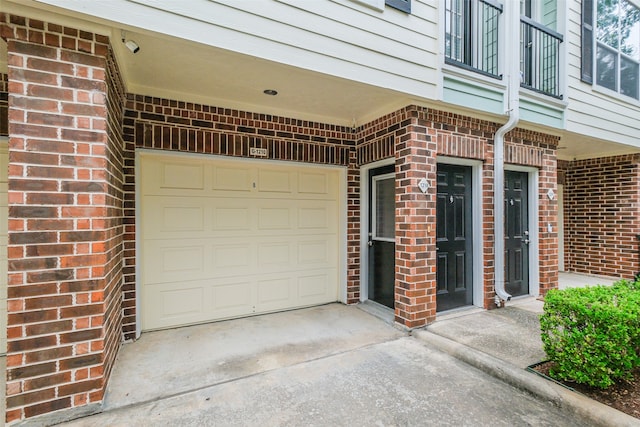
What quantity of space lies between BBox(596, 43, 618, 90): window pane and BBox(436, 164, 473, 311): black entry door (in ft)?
10.1

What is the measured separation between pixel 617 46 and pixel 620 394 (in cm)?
583

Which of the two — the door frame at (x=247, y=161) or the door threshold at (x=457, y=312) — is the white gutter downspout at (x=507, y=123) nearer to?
the door threshold at (x=457, y=312)

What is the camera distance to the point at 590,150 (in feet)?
18.9


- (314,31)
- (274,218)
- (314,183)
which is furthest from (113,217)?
(314,183)

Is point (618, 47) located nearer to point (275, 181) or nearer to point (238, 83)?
point (275, 181)

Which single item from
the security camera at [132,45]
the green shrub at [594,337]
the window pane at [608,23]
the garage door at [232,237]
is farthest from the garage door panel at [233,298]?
the window pane at [608,23]

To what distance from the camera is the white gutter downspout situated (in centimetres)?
384

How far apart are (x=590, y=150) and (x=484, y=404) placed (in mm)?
5829

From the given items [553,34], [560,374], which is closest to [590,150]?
[553,34]

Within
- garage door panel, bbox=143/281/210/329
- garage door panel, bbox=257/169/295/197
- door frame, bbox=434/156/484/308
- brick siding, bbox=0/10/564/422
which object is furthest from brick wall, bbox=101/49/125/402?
door frame, bbox=434/156/484/308

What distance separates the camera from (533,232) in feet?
15.0

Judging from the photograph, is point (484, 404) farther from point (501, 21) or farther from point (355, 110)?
point (501, 21)

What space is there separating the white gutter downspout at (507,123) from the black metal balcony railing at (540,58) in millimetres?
491

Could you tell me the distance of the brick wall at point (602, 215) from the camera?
223 inches
